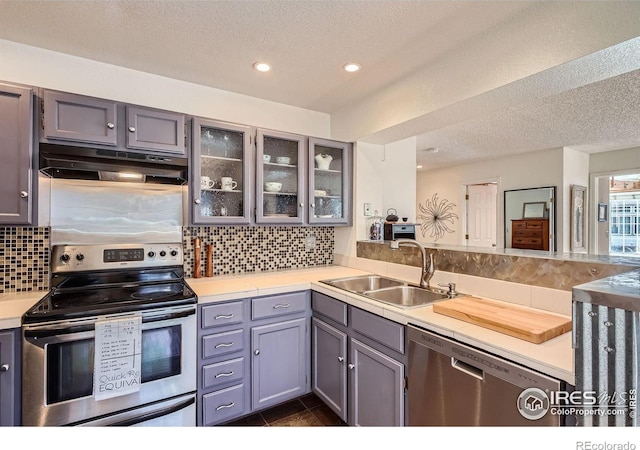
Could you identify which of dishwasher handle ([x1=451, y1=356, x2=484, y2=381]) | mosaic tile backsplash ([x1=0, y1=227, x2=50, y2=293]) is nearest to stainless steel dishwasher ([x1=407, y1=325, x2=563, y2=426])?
dishwasher handle ([x1=451, y1=356, x2=484, y2=381])

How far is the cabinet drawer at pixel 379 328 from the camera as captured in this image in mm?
1615

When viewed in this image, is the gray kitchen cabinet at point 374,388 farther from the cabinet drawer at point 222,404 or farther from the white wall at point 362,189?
the white wall at point 362,189

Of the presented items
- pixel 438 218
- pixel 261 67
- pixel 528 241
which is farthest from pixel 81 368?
pixel 438 218

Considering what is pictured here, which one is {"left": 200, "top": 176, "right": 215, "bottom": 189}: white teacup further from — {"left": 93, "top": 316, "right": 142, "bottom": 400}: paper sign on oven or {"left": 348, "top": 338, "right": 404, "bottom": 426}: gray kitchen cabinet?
{"left": 348, "top": 338, "right": 404, "bottom": 426}: gray kitchen cabinet

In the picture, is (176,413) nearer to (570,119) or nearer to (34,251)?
(34,251)

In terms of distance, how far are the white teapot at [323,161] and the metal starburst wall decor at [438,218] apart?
3742 mm

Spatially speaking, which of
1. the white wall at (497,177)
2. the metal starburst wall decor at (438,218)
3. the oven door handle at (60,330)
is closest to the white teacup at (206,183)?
the oven door handle at (60,330)

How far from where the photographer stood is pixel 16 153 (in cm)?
168

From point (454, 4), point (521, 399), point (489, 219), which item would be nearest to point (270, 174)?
point (454, 4)

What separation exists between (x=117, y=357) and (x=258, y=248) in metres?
1.34

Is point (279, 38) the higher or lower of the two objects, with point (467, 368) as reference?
higher

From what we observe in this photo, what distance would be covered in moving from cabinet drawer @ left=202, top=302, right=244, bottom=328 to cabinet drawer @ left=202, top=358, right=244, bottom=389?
0.25m

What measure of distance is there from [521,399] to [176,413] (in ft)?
5.64

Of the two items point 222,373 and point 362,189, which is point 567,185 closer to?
point 362,189
